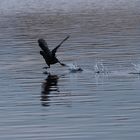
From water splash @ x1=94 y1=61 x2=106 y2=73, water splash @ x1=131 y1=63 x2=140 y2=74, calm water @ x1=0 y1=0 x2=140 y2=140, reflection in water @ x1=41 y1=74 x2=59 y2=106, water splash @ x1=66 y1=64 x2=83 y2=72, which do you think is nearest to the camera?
calm water @ x1=0 y1=0 x2=140 y2=140

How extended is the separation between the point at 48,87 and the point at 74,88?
126 centimetres

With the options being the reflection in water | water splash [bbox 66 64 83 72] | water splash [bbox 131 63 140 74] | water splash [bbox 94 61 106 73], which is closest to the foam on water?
water splash [bbox 66 64 83 72]

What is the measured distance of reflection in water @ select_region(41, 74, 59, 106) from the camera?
2255cm

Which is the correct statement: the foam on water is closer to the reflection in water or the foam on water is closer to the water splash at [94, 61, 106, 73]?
the water splash at [94, 61, 106, 73]

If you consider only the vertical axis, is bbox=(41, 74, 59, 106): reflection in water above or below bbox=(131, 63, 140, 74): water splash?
below

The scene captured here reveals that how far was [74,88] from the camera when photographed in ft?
80.4

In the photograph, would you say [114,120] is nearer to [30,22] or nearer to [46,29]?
[46,29]

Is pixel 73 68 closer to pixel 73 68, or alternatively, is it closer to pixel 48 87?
pixel 73 68

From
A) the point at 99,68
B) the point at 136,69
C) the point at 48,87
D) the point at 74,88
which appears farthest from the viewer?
the point at 99,68

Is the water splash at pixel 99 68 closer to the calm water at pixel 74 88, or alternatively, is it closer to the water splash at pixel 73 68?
the calm water at pixel 74 88

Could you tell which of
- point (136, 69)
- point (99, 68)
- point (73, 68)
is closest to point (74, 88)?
point (136, 69)

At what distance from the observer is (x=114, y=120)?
60.7 feet

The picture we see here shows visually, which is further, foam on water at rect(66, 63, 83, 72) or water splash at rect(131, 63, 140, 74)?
foam on water at rect(66, 63, 83, 72)

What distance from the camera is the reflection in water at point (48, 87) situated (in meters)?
22.5
